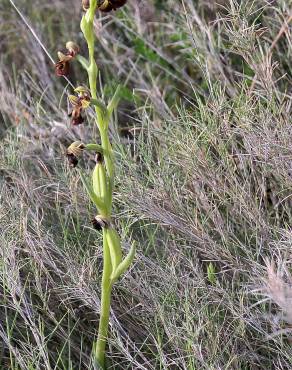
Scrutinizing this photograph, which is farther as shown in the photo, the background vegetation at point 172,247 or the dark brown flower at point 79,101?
the background vegetation at point 172,247

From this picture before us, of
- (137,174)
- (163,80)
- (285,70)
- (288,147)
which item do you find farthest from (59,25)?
(288,147)

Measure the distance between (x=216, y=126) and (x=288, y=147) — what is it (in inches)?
8.4

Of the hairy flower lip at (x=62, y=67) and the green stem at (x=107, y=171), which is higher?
the hairy flower lip at (x=62, y=67)

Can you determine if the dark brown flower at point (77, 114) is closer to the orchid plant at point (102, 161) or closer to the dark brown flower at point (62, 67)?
the orchid plant at point (102, 161)

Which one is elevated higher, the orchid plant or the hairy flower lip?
the hairy flower lip

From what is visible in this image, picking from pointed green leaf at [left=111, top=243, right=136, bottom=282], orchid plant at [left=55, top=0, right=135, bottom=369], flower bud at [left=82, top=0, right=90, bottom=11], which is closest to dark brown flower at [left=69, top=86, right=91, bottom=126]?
orchid plant at [left=55, top=0, right=135, bottom=369]

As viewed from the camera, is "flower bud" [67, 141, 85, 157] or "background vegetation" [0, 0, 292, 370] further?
"background vegetation" [0, 0, 292, 370]

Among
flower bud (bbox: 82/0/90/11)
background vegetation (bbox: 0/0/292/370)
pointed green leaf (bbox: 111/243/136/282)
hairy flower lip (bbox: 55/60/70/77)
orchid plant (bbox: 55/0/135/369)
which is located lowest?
background vegetation (bbox: 0/0/292/370)

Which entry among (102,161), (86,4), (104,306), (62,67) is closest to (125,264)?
(104,306)

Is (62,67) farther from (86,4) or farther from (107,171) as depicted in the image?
(107,171)

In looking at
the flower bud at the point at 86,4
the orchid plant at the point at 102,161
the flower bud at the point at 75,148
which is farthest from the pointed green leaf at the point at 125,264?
the flower bud at the point at 86,4

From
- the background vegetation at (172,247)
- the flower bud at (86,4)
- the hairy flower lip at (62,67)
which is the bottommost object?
the background vegetation at (172,247)

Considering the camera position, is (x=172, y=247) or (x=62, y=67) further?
(x=172, y=247)

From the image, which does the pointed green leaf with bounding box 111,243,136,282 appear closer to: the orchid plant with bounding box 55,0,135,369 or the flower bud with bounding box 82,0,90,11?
the orchid plant with bounding box 55,0,135,369
